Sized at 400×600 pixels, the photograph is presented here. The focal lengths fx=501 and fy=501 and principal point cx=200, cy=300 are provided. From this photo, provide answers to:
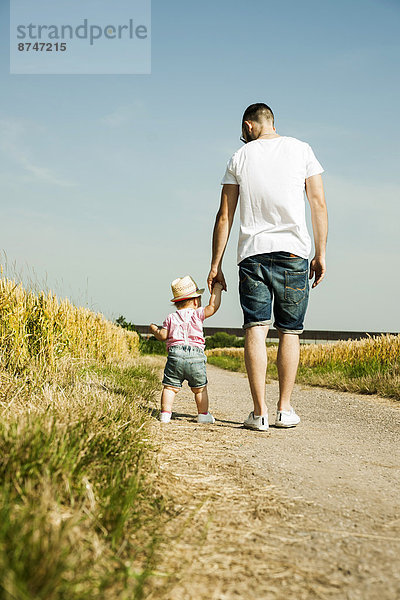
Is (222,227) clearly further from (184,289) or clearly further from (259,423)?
(259,423)

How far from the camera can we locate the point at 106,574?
1129 millimetres

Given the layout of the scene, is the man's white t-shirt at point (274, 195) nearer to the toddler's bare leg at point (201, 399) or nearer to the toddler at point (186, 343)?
the toddler at point (186, 343)

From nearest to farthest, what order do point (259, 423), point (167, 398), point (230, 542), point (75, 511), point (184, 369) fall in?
point (75, 511) < point (230, 542) < point (259, 423) < point (167, 398) < point (184, 369)

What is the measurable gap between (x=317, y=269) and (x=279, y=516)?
2499 millimetres

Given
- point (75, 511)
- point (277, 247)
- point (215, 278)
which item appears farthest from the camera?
point (215, 278)

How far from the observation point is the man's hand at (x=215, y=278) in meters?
3.97

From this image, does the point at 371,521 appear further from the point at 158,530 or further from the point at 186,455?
the point at 186,455

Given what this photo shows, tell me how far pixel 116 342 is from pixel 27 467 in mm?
12339

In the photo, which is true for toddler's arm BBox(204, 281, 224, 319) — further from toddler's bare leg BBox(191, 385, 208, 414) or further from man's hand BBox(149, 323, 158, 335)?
toddler's bare leg BBox(191, 385, 208, 414)

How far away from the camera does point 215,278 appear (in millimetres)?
4008

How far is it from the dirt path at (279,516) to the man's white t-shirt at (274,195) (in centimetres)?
137

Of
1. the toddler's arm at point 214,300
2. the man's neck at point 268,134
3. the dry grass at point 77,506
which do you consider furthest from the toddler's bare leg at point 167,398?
the man's neck at point 268,134

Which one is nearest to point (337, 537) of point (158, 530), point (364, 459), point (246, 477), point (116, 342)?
point (158, 530)

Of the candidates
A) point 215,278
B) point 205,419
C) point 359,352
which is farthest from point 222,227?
point 359,352
